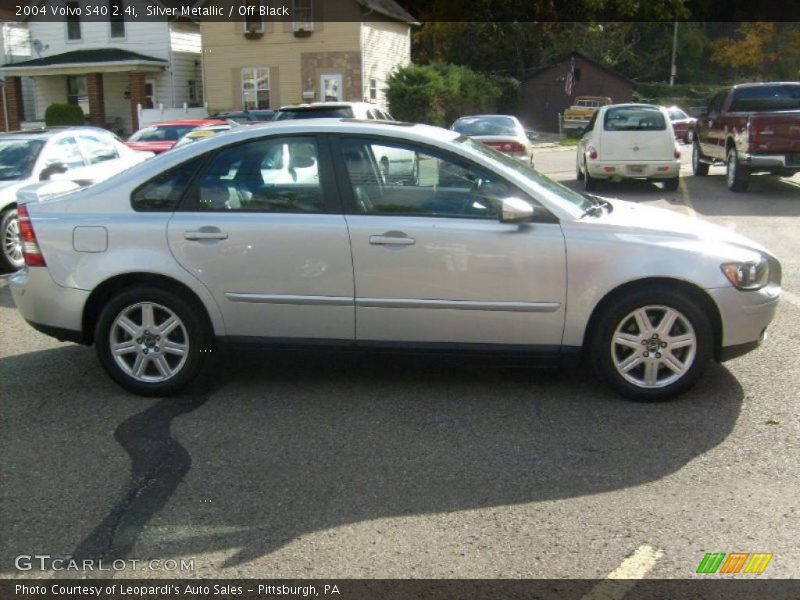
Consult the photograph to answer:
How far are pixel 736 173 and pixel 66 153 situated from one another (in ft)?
38.8

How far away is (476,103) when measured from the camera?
42188 mm

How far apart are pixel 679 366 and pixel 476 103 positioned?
38.3 metres

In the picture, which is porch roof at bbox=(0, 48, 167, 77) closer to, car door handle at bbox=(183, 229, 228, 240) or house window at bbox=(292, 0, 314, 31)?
house window at bbox=(292, 0, 314, 31)

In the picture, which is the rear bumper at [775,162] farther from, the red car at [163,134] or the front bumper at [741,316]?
the red car at [163,134]

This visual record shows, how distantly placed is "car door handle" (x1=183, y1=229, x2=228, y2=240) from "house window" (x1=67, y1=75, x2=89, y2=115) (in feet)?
127

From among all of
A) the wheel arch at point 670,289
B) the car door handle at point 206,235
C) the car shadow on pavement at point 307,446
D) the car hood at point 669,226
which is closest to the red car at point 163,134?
the car shadow on pavement at point 307,446

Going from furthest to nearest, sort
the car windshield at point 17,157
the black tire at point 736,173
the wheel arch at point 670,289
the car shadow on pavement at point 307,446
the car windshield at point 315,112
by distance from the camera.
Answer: the black tire at point 736,173 < the car windshield at point 315,112 < the car windshield at point 17,157 < the wheel arch at point 670,289 < the car shadow on pavement at point 307,446

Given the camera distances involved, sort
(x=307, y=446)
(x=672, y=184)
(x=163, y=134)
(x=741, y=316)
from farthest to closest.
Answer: (x=163, y=134)
(x=672, y=184)
(x=741, y=316)
(x=307, y=446)

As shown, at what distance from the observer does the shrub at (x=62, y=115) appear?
3734 centimetres

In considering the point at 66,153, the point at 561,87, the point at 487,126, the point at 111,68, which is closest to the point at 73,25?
the point at 111,68

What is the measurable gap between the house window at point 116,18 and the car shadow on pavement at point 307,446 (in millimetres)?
36928

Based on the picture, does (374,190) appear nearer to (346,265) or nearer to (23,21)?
(346,265)

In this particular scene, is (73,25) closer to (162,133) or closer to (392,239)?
(162,133)

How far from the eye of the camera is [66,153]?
10.8m
